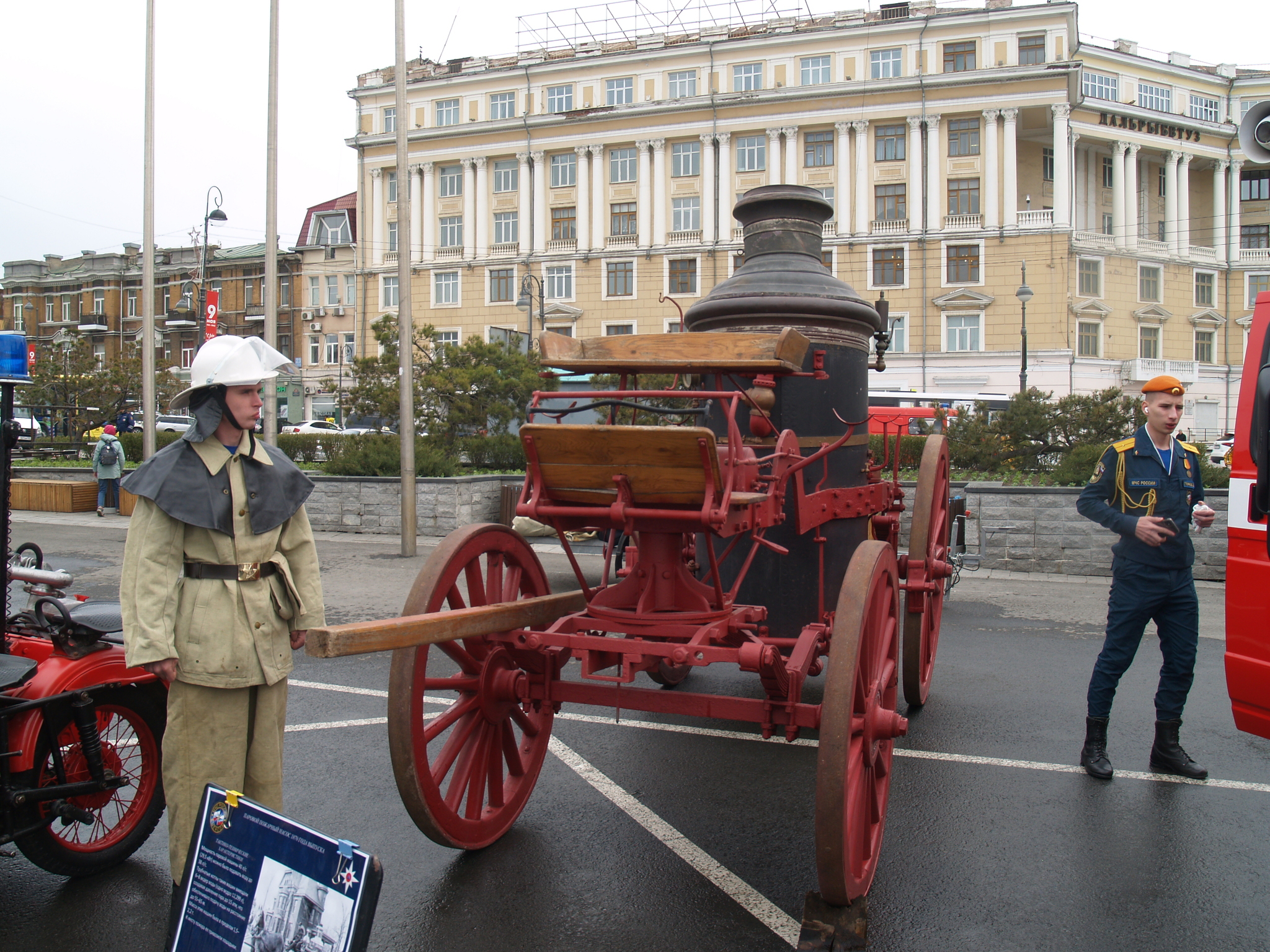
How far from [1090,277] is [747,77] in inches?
823

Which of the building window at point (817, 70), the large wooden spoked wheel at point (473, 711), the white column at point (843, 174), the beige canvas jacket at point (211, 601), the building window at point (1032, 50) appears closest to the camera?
the beige canvas jacket at point (211, 601)

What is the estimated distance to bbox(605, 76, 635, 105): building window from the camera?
52.0 metres

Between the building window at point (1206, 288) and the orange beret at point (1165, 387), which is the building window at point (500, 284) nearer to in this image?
the building window at point (1206, 288)

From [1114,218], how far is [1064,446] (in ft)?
147

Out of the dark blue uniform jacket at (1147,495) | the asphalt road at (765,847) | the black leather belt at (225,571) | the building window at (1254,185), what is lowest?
the asphalt road at (765,847)

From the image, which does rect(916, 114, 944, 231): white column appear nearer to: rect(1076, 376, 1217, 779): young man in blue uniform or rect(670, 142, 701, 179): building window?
rect(670, 142, 701, 179): building window

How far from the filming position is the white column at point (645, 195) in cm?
5084

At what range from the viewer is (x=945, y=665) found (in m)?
7.26

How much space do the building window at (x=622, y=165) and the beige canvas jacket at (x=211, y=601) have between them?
50934 mm

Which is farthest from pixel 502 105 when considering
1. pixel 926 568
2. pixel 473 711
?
pixel 473 711

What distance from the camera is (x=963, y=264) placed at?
4725cm

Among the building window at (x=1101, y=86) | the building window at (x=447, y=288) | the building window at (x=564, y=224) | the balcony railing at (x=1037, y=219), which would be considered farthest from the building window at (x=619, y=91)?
the building window at (x=1101, y=86)

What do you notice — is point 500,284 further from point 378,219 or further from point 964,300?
point 964,300

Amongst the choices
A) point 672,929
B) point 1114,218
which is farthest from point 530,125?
point 672,929
